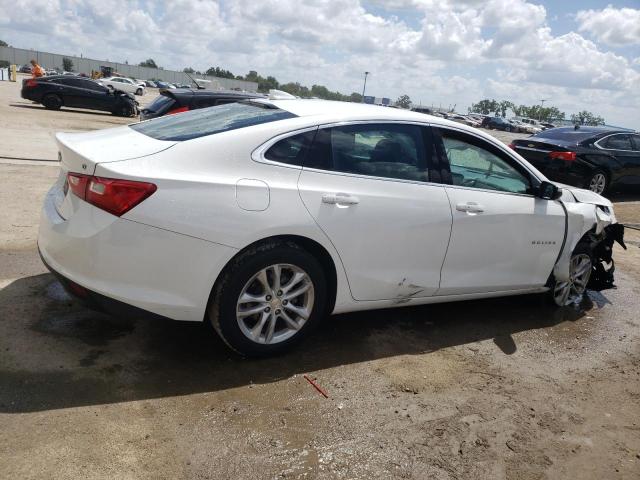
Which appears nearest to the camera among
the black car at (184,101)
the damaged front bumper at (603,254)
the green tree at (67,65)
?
the damaged front bumper at (603,254)

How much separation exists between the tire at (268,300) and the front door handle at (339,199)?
354mm

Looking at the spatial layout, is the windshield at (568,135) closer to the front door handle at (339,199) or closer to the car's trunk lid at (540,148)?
the car's trunk lid at (540,148)

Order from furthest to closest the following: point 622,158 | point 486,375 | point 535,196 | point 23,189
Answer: point 622,158 → point 23,189 → point 535,196 → point 486,375

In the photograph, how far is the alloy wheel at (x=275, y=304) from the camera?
11.3 feet

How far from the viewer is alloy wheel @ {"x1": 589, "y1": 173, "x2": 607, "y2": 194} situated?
11.7m

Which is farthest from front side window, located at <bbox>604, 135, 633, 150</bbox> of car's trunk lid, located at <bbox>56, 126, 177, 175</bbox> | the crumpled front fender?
car's trunk lid, located at <bbox>56, 126, 177, 175</bbox>

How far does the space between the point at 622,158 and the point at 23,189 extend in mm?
11610

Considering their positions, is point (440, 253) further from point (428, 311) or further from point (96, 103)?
point (96, 103)

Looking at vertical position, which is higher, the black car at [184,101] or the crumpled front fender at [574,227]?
the black car at [184,101]

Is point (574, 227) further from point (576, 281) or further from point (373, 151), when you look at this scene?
point (373, 151)

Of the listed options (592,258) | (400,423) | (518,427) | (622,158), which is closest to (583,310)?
(592,258)

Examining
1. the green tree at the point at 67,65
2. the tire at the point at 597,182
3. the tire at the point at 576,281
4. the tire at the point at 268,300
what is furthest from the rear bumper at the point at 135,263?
the green tree at the point at 67,65

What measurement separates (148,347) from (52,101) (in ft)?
70.6

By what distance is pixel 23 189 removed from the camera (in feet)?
24.1
